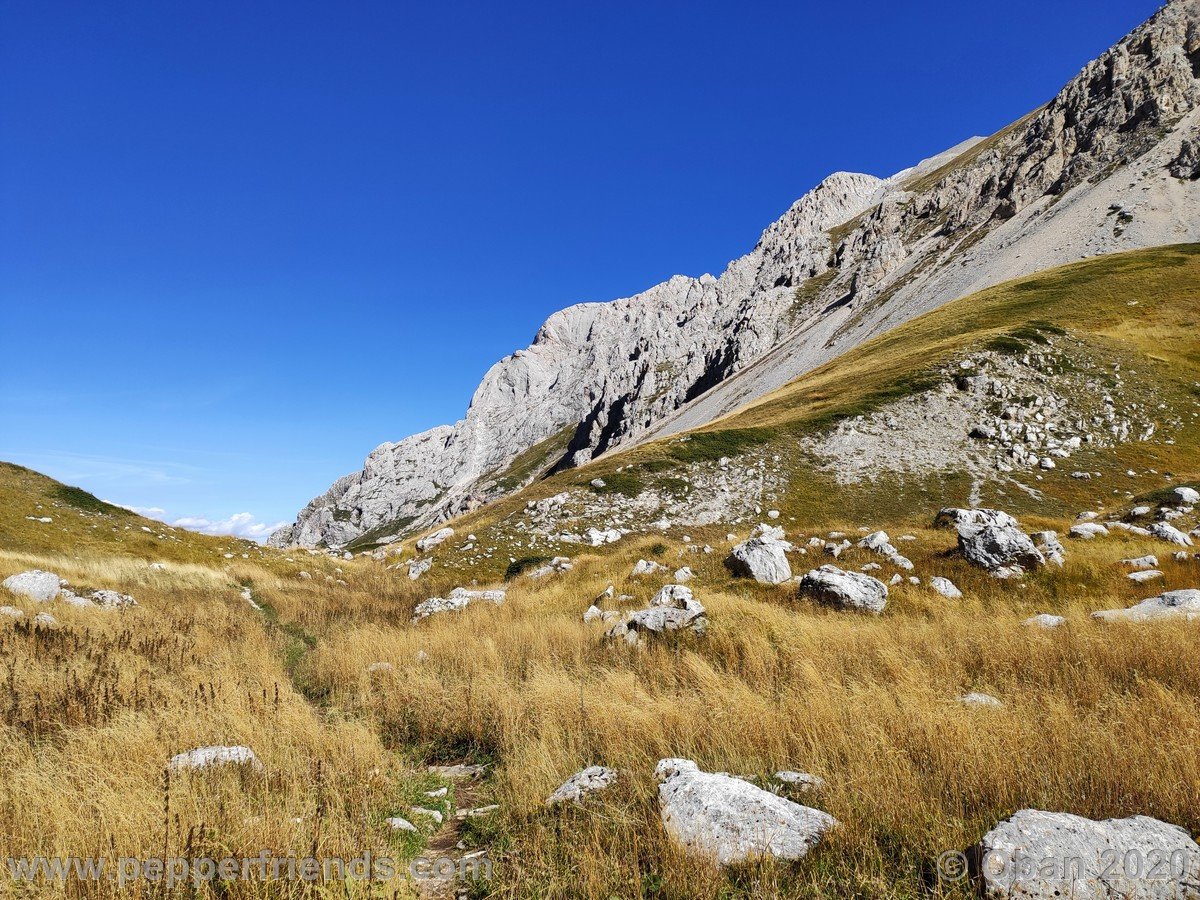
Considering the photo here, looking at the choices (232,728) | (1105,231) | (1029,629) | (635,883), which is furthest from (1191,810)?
(1105,231)

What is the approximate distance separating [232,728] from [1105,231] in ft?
401

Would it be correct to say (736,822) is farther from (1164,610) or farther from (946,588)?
(946,588)

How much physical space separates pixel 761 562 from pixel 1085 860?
46.6ft

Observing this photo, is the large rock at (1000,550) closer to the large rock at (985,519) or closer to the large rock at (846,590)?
the large rock at (985,519)

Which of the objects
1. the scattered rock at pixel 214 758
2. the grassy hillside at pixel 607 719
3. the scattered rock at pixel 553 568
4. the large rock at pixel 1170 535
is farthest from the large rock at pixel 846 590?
the scattered rock at pixel 214 758

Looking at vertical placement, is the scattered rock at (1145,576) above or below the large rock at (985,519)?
below

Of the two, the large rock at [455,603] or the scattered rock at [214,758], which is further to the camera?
the large rock at [455,603]

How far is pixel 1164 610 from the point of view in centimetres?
944

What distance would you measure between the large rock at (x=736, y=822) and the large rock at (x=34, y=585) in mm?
17797

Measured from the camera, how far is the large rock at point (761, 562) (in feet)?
56.1

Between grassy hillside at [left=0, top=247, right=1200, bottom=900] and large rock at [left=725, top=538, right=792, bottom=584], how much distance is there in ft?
2.45

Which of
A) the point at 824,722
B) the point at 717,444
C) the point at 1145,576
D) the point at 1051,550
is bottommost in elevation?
the point at 824,722

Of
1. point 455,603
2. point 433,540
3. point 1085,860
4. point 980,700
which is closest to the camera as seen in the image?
point 1085,860

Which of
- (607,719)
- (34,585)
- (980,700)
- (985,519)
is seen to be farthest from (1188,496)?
(34,585)
